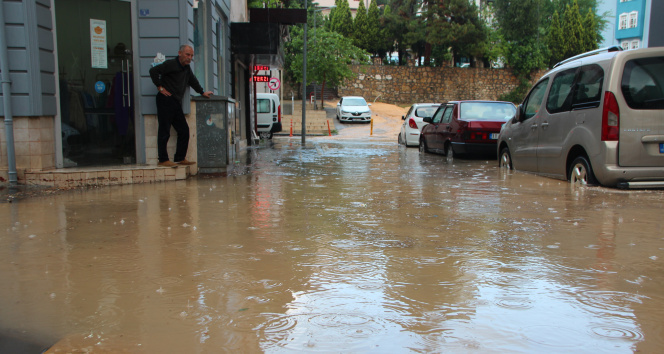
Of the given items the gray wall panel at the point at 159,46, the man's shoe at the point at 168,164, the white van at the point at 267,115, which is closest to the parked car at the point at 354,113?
the white van at the point at 267,115

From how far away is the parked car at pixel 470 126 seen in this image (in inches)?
494

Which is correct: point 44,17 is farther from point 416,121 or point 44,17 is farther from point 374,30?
point 374,30

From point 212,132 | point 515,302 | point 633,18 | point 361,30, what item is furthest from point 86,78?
point 633,18

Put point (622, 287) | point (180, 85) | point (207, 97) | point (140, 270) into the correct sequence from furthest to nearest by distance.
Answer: point (207, 97) → point (180, 85) → point (140, 270) → point (622, 287)

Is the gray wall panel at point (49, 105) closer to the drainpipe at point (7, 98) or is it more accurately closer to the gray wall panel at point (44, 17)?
the drainpipe at point (7, 98)

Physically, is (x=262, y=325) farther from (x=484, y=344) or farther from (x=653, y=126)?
(x=653, y=126)

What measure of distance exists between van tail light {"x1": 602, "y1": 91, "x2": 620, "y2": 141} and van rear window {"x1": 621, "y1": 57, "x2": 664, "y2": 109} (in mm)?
158

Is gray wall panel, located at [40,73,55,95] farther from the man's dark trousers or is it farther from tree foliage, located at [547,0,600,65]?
tree foliage, located at [547,0,600,65]

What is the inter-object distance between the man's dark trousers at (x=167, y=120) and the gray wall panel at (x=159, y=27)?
1045mm

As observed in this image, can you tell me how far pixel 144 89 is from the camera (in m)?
8.62

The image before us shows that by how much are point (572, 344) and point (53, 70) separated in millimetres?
7451

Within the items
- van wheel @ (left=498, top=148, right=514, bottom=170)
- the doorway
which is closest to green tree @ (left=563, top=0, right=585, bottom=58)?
van wheel @ (left=498, top=148, right=514, bottom=170)

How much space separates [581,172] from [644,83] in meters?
1.32

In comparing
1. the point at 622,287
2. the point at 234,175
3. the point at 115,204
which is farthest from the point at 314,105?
the point at 622,287
